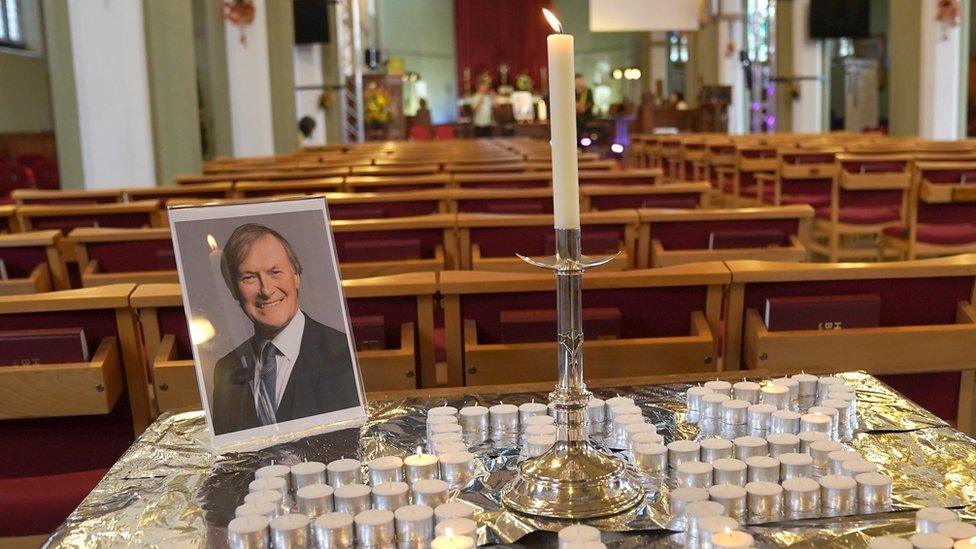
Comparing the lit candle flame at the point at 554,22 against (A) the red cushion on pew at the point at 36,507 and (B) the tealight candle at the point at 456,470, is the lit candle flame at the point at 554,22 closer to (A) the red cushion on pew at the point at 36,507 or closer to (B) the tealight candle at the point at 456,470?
(B) the tealight candle at the point at 456,470

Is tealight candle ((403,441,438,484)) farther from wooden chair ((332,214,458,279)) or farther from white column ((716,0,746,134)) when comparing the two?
white column ((716,0,746,134))

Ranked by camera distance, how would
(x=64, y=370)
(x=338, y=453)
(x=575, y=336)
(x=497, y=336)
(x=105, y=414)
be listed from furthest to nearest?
1. (x=497, y=336)
2. (x=105, y=414)
3. (x=64, y=370)
4. (x=338, y=453)
5. (x=575, y=336)

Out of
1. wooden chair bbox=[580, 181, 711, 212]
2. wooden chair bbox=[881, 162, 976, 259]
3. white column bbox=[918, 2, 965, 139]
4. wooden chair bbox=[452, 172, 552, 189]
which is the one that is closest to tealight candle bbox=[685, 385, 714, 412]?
wooden chair bbox=[580, 181, 711, 212]

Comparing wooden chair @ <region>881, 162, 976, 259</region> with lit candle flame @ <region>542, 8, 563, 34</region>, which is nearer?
lit candle flame @ <region>542, 8, 563, 34</region>

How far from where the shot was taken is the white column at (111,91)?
24.3 ft

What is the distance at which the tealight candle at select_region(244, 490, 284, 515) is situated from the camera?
1.05m

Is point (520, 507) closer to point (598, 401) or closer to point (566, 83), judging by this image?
point (598, 401)

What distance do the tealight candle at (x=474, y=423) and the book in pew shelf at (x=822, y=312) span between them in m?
1.02

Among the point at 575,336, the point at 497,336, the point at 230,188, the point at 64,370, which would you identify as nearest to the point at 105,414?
the point at 64,370

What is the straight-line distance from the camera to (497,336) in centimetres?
230

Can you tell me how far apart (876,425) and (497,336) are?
111cm

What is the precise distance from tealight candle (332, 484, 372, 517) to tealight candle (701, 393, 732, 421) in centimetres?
48

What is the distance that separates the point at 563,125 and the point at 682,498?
41 centimetres

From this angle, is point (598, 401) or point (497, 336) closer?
point (598, 401)
